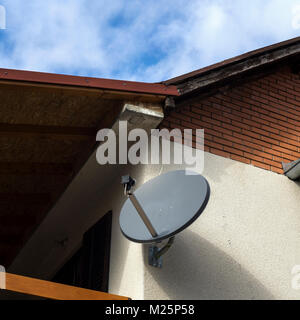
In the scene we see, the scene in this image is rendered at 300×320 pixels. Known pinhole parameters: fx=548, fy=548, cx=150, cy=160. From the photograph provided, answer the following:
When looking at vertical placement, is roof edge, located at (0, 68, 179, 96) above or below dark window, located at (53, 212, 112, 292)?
above

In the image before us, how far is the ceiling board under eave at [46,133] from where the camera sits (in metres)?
4.80

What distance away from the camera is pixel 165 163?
5.25 m

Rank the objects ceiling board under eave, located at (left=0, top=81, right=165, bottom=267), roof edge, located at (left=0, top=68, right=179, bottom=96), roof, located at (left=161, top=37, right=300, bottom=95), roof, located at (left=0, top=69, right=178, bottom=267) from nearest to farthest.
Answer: roof edge, located at (left=0, top=68, right=179, bottom=96) < roof, located at (left=0, top=69, right=178, bottom=267) < ceiling board under eave, located at (left=0, top=81, right=165, bottom=267) < roof, located at (left=161, top=37, right=300, bottom=95)

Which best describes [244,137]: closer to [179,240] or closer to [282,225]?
[282,225]

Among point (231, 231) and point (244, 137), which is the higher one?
point (244, 137)

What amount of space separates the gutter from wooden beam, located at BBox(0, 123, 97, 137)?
6.90 ft

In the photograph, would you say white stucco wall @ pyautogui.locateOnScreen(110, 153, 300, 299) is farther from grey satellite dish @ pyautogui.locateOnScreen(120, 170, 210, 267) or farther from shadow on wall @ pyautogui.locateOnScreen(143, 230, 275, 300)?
grey satellite dish @ pyautogui.locateOnScreen(120, 170, 210, 267)

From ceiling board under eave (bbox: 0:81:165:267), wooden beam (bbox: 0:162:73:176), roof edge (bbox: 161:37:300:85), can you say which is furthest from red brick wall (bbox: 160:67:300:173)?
wooden beam (bbox: 0:162:73:176)

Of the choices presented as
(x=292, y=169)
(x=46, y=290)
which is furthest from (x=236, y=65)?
(x=46, y=290)

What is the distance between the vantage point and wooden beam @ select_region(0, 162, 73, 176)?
19.6 ft

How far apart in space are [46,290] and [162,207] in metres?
1.15
